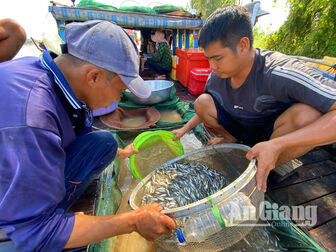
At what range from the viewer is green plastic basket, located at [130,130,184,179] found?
2285 millimetres

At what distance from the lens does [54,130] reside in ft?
3.23

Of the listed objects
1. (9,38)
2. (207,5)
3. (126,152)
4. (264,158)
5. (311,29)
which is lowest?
(126,152)

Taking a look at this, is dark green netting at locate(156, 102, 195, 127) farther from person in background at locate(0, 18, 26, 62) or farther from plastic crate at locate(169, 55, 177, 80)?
plastic crate at locate(169, 55, 177, 80)

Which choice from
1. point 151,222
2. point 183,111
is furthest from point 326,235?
point 183,111

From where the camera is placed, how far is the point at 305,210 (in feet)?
6.07

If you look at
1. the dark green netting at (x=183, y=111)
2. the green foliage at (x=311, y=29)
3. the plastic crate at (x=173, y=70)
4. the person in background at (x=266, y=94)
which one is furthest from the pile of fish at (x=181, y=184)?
the green foliage at (x=311, y=29)

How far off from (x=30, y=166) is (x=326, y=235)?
2.34 m

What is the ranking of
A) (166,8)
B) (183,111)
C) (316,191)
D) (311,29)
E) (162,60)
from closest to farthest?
(316,191) → (183,111) → (311,29) → (162,60) → (166,8)

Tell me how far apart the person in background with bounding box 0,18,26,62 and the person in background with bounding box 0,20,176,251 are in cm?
148

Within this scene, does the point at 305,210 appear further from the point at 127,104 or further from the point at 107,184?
the point at 127,104

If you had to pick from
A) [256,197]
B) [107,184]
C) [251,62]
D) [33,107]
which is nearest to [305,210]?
[256,197]

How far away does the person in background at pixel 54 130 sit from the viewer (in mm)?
839

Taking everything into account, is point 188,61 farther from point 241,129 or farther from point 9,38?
point 9,38

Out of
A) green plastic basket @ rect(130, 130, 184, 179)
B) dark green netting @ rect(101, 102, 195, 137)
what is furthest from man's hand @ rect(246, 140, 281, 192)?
dark green netting @ rect(101, 102, 195, 137)
